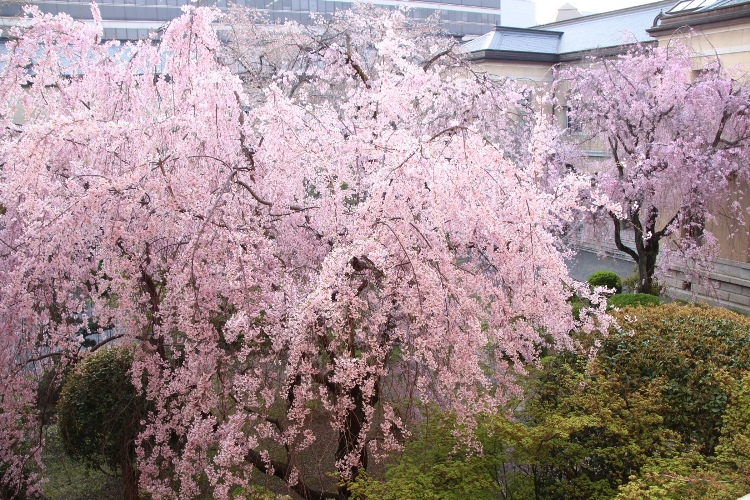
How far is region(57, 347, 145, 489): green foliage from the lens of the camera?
606cm

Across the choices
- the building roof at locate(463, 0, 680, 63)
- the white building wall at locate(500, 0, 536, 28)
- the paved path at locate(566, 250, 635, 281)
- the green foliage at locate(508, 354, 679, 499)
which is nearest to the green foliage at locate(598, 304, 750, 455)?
the green foliage at locate(508, 354, 679, 499)

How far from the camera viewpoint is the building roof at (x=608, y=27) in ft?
58.0

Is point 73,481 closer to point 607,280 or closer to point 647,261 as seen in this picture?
point 607,280

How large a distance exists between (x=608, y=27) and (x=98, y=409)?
719 inches

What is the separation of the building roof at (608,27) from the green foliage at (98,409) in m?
15.3

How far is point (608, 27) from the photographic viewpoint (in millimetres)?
18969

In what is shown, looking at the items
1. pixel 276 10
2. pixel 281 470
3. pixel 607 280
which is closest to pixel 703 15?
pixel 607 280

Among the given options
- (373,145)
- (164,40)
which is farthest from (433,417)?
(164,40)

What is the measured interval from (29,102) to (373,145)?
12.1 feet

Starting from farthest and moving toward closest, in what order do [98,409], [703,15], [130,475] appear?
[703,15] < [98,409] < [130,475]

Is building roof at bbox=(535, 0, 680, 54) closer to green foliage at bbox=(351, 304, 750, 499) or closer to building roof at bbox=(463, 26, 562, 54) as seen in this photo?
building roof at bbox=(463, 26, 562, 54)

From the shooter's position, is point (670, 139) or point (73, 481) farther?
point (670, 139)

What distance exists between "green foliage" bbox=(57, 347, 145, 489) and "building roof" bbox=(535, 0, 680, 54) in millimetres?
15290

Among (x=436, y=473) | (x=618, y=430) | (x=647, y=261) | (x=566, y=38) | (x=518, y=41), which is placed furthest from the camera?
(x=566, y=38)
